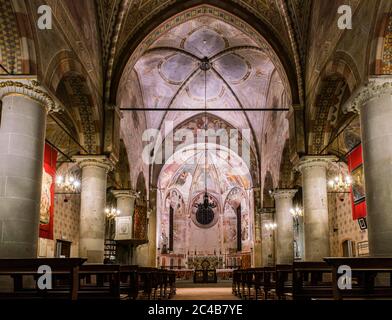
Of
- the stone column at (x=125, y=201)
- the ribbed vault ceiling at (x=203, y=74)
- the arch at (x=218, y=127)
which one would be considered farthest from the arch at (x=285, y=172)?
the stone column at (x=125, y=201)

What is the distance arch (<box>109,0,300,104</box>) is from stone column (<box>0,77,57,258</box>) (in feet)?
20.0

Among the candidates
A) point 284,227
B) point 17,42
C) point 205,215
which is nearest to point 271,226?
point 284,227

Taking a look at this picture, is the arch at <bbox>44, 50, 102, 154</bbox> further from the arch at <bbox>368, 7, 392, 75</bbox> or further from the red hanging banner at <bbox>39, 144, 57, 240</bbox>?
the arch at <bbox>368, 7, 392, 75</bbox>

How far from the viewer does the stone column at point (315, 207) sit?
13475 millimetres

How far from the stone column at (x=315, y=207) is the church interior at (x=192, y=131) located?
4 cm

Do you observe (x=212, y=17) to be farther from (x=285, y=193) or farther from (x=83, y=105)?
(x=285, y=193)

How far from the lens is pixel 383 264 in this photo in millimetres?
5953

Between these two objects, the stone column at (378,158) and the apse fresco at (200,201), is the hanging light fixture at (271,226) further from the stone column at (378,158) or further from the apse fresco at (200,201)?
the stone column at (378,158)

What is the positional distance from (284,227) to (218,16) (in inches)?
358

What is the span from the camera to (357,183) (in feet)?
48.7

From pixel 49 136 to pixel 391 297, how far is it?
15544mm

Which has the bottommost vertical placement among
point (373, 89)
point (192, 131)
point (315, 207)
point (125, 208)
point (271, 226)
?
point (315, 207)
